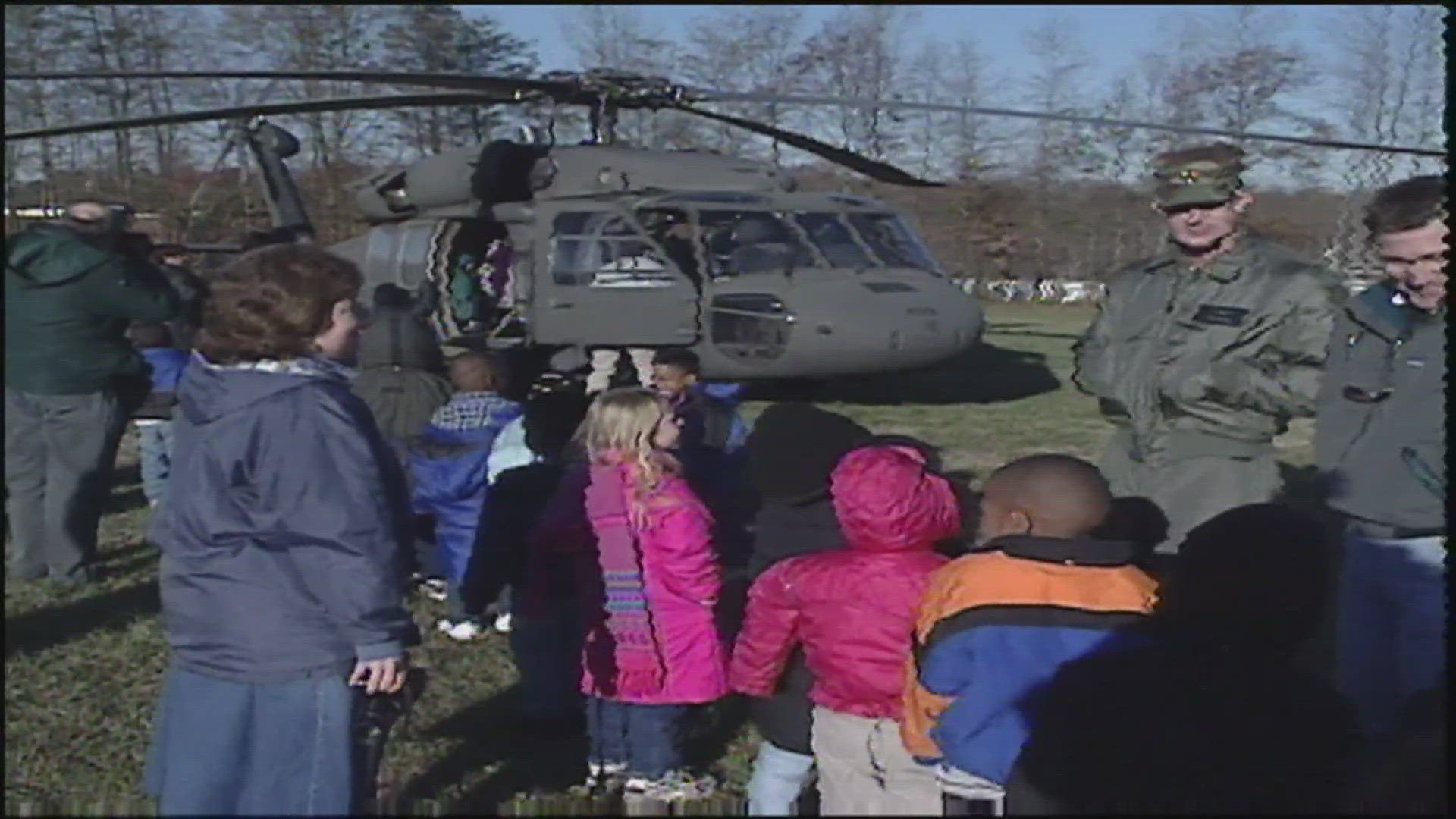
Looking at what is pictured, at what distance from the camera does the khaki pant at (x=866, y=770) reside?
2.84 meters

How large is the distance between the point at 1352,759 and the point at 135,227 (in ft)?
17.6

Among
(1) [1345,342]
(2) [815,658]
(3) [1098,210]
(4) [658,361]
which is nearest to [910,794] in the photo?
(2) [815,658]

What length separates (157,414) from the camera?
6781 millimetres

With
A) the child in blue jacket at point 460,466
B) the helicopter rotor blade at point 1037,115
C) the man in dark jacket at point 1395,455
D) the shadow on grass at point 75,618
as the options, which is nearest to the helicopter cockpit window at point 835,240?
the helicopter rotor blade at point 1037,115

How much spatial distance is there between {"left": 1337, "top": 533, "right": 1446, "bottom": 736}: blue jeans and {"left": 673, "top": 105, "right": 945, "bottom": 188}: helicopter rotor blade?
16.3ft

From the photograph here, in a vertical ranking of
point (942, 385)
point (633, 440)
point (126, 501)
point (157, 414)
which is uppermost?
point (633, 440)

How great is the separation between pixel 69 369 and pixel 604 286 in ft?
16.7

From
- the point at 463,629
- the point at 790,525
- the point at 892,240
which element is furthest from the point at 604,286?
the point at 790,525

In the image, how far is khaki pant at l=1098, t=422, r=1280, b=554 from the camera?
3387 millimetres

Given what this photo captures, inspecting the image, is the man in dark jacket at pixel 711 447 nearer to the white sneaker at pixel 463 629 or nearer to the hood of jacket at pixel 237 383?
the white sneaker at pixel 463 629

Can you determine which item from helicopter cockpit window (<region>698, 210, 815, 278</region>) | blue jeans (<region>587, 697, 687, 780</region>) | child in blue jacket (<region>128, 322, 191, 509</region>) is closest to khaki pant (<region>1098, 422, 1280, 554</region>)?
blue jeans (<region>587, 697, 687, 780</region>)

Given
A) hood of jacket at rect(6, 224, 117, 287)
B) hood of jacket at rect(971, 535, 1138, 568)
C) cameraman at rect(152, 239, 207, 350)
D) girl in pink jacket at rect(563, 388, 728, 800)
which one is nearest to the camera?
hood of jacket at rect(971, 535, 1138, 568)

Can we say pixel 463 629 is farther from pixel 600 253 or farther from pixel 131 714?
pixel 600 253

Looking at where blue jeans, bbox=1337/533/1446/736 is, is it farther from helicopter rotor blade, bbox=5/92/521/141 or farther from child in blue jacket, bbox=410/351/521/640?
helicopter rotor blade, bbox=5/92/521/141
